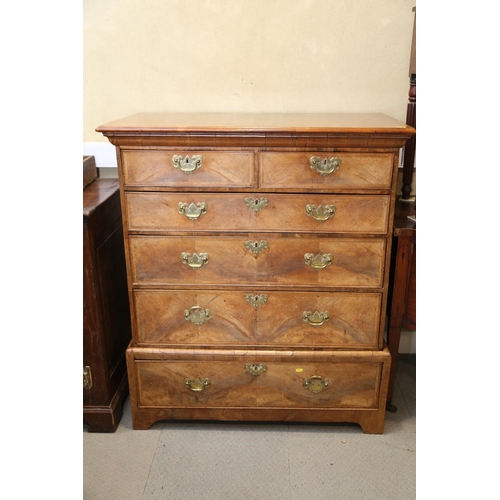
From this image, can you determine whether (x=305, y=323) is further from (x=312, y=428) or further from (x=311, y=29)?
(x=311, y=29)

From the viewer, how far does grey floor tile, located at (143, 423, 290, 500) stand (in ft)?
5.62

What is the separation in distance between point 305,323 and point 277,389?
29cm

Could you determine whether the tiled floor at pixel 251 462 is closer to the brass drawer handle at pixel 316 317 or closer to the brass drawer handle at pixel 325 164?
the brass drawer handle at pixel 316 317

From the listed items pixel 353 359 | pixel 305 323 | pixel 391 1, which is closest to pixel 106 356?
pixel 305 323

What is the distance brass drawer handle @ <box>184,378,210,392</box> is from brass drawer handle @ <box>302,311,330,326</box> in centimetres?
45

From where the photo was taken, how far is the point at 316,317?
187 centimetres

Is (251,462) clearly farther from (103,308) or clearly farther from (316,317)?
(103,308)

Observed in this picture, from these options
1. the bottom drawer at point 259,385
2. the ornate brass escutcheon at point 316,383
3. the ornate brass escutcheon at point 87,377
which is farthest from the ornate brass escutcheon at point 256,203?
the ornate brass escutcheon at point 87,377

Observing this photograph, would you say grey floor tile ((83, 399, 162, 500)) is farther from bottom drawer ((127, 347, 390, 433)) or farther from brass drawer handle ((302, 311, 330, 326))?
brass drawer handle ((302, 311, 330, 326))

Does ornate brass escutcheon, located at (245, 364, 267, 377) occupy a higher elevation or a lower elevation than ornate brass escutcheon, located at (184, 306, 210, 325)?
lower

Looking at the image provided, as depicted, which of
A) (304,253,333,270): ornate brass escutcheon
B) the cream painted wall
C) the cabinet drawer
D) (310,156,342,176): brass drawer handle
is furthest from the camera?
the cream painted wall

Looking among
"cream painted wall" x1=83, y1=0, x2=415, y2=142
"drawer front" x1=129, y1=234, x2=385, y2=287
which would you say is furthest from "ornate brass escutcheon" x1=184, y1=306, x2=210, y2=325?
"cream painted wall" x1=83, y1=0, x2=415, y2=142

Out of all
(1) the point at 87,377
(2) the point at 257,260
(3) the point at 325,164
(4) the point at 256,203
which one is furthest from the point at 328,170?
(1) the point at 87,377

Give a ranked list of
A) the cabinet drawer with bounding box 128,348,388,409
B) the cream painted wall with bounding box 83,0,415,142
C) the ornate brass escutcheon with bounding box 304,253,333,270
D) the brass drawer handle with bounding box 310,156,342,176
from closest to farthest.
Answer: the brass drawer handle with bounding box 310,156,342,176, the ornate brass escutcheon with bounding box 304,253,333,270, the cabinet drawer with bounding box 128,348,388,409, the cream painted wall with bounding box 83,0,415,142
